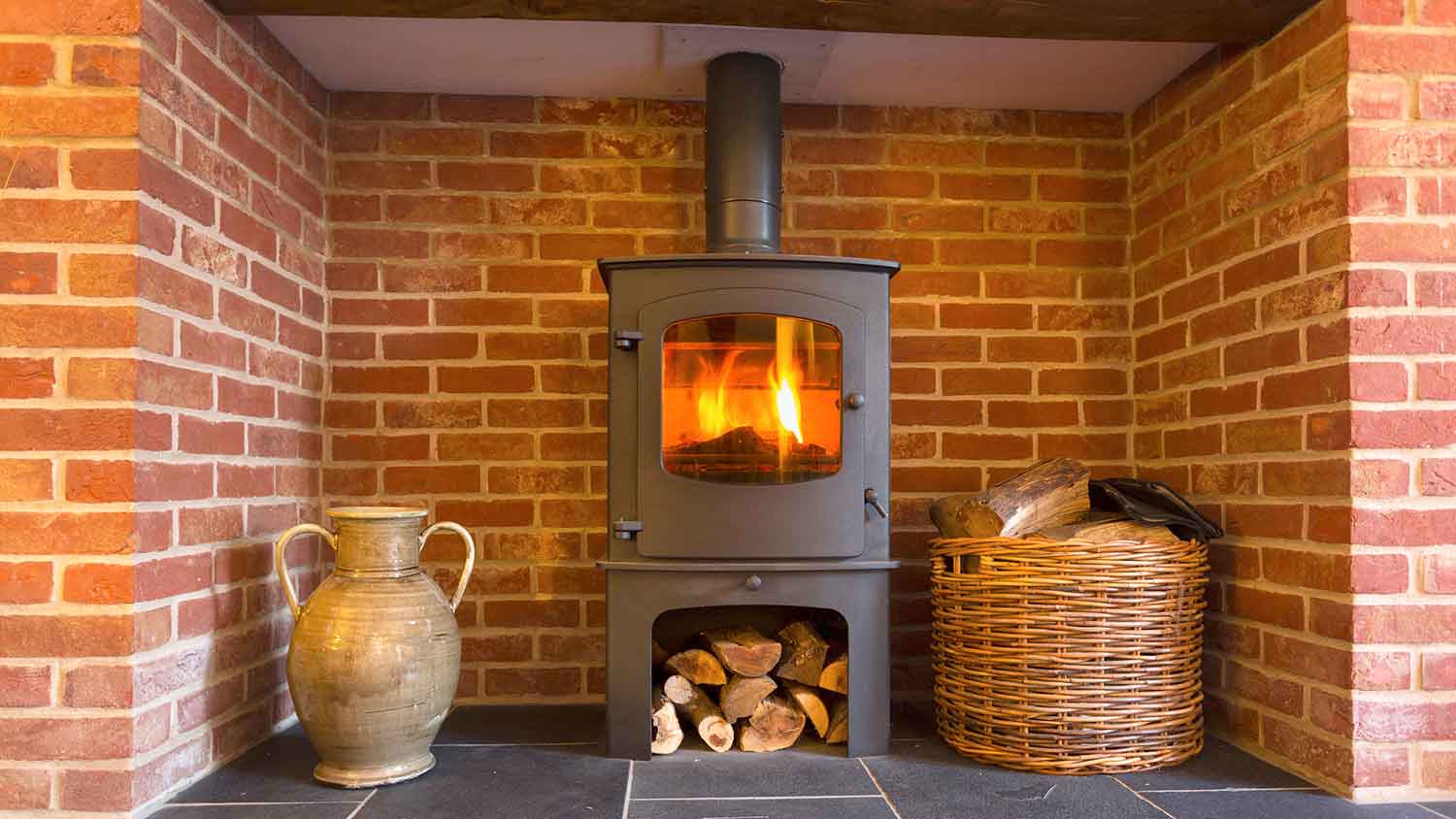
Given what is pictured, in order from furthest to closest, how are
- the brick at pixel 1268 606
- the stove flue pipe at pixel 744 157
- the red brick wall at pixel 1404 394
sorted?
1. the stove flue pipe at pixel 744 157
2. the brick at pixel 1268 606
3. the red brick wall at pixel 1404 394

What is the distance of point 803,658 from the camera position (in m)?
2.13

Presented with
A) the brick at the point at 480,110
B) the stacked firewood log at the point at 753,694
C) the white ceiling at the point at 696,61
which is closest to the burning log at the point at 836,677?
the stacked firewood log at the point at 753,694

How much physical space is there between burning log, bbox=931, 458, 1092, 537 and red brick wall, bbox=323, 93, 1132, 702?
1.46ft

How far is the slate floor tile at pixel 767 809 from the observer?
168 centimetres

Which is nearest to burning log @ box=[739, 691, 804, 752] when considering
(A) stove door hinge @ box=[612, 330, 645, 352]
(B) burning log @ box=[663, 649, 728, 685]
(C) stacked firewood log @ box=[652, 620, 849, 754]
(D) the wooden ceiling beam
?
(C) stacked firewood log @ box=[652, 620, 849, 754]

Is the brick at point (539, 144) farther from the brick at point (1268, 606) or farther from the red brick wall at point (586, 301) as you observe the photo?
the brick at point (1268, 606)

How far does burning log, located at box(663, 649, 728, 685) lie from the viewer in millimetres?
2109

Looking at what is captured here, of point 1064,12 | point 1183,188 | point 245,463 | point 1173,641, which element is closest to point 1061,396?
point 1183,188

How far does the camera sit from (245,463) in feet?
6.74

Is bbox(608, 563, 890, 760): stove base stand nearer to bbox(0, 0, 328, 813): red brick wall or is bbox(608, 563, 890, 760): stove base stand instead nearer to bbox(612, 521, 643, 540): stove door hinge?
bbox(612, 521, 643, 540): stove door hinge

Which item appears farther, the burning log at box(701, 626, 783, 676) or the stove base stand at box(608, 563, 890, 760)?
the burning log at box(701, 626, 783, 676)

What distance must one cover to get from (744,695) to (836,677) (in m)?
0.20

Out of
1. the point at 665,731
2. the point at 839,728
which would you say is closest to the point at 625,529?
the point at 665,731

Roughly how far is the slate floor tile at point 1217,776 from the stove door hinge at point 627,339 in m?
1.29
